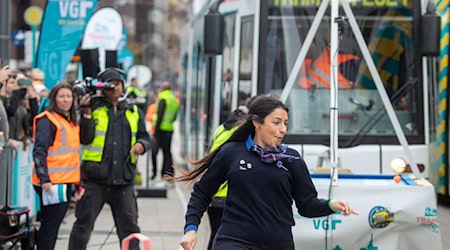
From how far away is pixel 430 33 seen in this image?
10078 mm

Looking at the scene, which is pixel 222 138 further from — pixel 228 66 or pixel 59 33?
pixel 59 33

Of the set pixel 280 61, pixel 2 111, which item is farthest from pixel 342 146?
pixel 2 111

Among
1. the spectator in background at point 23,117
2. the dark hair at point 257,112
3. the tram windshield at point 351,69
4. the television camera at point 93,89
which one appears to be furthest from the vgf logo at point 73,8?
the dark hair at point 257,112

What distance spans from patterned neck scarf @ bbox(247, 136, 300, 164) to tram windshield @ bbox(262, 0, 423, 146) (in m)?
4.82

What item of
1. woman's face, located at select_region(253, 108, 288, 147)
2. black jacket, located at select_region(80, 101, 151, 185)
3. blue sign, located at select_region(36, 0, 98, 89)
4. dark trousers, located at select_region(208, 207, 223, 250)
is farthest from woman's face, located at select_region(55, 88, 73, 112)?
blue sign, located at select_region(36, 0, 98, 89)

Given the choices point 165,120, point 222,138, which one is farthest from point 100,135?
point 165,120

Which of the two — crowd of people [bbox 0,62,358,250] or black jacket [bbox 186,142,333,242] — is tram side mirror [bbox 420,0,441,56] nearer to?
crowd of people [bbox 0,62,358,250]

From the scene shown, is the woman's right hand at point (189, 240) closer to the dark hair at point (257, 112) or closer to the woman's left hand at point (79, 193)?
the dark hair at point (257, 112)

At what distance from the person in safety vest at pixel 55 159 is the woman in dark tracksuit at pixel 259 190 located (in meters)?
2.76

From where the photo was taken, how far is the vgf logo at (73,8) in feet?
46.5

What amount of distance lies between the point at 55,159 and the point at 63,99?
1.70 feet

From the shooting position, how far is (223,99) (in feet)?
39.2

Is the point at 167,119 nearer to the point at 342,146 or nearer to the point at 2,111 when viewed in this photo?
the point at 342,146

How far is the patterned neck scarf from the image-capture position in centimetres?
530
